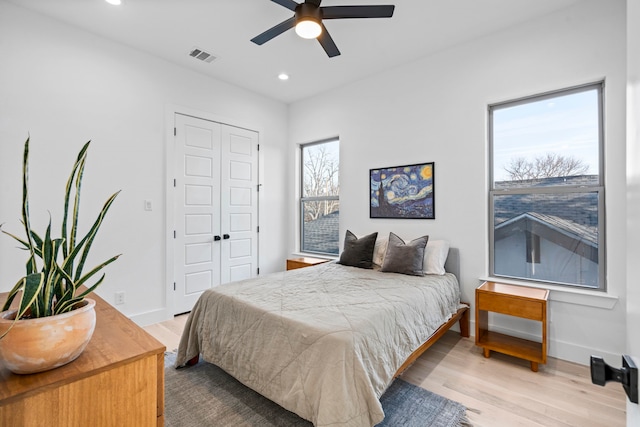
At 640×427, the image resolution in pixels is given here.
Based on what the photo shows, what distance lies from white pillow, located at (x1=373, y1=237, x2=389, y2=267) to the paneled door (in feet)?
6.23

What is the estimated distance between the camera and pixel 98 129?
3.03m

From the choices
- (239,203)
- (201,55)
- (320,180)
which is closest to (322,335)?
(239,203)

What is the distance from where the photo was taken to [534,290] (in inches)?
102

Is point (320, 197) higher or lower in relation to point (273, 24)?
lower

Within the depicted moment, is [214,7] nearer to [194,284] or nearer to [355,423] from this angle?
[194,284]

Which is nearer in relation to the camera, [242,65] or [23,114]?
[23,114]

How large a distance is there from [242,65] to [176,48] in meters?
0.72

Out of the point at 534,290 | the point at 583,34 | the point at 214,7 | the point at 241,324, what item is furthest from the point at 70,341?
the point at 583,34

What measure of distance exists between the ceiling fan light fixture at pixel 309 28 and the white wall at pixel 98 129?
2.07 meters

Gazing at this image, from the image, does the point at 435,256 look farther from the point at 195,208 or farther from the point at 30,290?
the point at 30,290

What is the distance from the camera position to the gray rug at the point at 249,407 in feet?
5.83

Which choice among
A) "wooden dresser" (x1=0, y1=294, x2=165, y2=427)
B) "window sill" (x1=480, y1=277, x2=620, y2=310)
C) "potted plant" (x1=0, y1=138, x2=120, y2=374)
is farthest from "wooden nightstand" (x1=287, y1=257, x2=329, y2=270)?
"potted plant" (x1=0, y1=138, x2=120, y2=374)

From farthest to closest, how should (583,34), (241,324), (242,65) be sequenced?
(242,65)
(583,34)
(241,324)

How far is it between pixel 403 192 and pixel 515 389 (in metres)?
2.10
